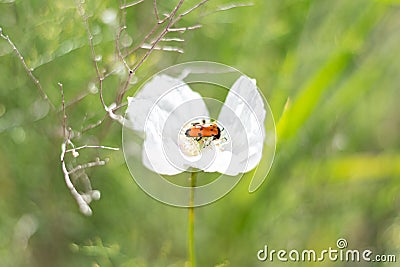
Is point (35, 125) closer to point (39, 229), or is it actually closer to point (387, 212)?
point (39, 229)

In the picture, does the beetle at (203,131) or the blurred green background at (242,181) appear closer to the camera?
the beetle at (203,131)

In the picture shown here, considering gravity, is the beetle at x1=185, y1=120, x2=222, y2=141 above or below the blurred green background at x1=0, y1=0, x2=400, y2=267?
below

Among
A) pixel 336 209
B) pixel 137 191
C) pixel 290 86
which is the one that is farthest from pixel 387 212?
pixel 137 191

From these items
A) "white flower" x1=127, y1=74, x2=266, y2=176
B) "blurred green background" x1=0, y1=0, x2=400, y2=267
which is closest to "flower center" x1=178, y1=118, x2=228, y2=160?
"white flower" x1=127, y1=74, x2=266, y2=176

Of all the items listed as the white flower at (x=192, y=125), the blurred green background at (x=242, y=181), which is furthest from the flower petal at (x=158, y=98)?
the blurred green background at (x=242, y=181)

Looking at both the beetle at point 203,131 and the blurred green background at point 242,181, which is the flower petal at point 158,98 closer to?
the beetle at point 203,131

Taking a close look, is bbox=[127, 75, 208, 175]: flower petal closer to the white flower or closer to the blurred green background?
the white flower
